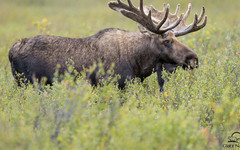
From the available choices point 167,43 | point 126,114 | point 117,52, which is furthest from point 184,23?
point 126,114

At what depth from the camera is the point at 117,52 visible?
677cm

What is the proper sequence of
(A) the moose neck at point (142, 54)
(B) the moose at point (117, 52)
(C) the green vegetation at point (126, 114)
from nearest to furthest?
1. (C) the green vegetation at point (126, 114)
2. (B) the moose at point (117, 52)
3. (A) the moose neck at point (142, 54)

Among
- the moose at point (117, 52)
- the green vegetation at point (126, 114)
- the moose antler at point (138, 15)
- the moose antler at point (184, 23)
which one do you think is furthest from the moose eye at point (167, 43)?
the green vegetation at point (126, 114)

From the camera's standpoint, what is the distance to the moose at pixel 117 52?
659 centimetres

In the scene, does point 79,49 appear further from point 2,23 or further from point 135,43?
point 2,23

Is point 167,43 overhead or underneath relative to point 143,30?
underneath

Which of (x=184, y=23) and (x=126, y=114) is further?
(x=184, y=23)

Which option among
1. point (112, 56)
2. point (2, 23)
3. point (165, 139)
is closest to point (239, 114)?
point (165, 139)

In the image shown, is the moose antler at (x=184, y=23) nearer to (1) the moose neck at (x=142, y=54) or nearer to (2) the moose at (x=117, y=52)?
(2) the moose at (x=117, y=52)

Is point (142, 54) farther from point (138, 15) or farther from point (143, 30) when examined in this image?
point (138, 15)

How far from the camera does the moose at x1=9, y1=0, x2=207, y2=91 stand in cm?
659

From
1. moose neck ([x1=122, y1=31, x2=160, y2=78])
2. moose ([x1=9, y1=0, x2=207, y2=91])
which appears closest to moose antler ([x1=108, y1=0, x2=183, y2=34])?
moose ([x1=9, y1=0, x2=207, y2=91])

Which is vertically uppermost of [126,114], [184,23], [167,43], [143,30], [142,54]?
[184,23]

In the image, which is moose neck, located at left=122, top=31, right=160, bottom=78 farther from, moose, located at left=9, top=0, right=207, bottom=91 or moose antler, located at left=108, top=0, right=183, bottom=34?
moose antler, located at left=108, top=0, right=183, bottom=34
